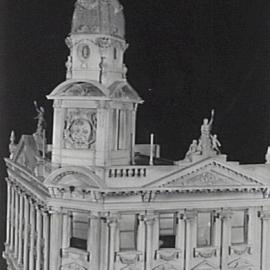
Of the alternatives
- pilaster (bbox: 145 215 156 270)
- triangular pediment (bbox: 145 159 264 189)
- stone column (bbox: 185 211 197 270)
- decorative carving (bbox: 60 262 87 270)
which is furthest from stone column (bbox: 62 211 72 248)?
stone column (bbox: 185 211 197 270)

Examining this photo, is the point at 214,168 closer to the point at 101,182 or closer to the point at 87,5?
the point at 101,182

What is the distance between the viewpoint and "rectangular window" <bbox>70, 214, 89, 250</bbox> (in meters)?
13.7

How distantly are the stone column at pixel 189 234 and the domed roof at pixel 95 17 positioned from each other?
418 centimetres

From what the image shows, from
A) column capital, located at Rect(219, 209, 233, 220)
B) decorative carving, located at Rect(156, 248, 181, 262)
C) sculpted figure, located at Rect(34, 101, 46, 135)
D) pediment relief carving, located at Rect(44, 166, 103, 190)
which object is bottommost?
decorative carving, located at Rect(156, 248, 181, 262)

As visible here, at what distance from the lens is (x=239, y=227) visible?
1492cm

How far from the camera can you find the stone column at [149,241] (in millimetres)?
13812

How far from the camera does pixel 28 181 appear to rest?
1627 cm

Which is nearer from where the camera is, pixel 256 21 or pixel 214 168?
pixel 256 21

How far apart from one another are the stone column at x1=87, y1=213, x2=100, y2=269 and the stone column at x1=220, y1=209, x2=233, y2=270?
287 cm

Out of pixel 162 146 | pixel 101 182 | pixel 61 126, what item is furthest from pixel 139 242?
pixel 162 146

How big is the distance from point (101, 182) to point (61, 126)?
1.77 metres

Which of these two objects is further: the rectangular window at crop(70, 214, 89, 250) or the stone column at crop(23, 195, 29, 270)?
the stone column at crop(23, 195, 29, 270)

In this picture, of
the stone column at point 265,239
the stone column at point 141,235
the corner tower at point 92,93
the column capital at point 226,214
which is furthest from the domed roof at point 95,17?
the stone column at point 265,239

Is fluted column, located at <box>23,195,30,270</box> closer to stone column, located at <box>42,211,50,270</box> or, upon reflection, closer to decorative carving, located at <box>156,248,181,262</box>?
stone column, located at <box>42,211,50,270</box>
